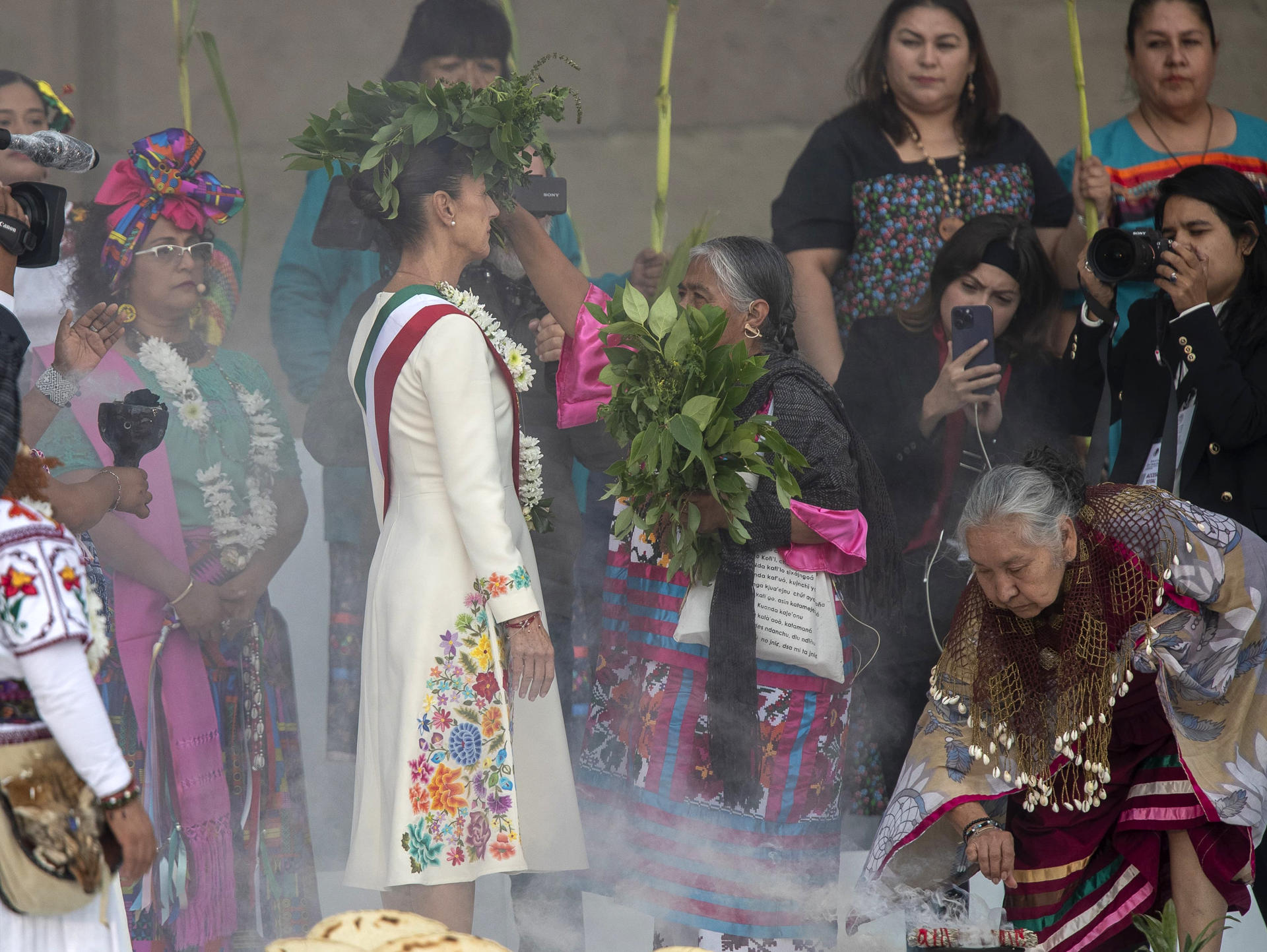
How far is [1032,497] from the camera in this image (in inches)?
110

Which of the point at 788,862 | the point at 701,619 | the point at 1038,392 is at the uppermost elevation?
the point at 1038,392

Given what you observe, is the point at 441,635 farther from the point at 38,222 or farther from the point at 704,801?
the point at 38,222

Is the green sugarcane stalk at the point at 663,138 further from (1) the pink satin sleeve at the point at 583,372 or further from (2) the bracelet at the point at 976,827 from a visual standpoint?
(2) the bracelet at the point at 976,827

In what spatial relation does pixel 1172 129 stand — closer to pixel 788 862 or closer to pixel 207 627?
pixel 788 862

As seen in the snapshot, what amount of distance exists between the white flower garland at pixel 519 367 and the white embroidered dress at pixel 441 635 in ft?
0.25

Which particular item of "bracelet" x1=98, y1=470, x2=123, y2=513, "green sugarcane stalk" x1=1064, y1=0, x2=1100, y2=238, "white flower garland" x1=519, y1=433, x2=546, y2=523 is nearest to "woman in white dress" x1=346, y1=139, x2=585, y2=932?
"white flower garland" x1=519, y1=433, x2=546, y2=523

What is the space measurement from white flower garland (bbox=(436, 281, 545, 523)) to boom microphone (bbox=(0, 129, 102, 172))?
68 centimetres

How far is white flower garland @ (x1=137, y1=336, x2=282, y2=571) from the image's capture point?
324 cm

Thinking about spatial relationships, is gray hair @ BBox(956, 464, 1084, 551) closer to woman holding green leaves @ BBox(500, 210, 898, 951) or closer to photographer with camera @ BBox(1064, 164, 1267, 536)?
woman holding green leaves @ BBox(500, 210, 898, 951)

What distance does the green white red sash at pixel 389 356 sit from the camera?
8.62ft

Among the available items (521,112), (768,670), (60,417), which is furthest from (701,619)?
(60,417)

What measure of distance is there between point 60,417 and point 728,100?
2269mm

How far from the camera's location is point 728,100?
440 centimetres

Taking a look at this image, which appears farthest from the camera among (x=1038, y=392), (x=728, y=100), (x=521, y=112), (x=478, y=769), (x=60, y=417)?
(x=728, y=100)
